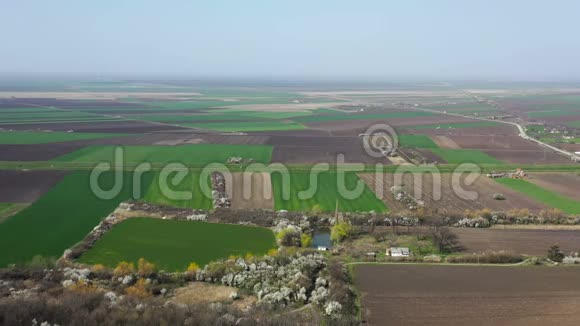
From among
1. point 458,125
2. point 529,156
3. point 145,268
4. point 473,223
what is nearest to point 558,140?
point 529,156

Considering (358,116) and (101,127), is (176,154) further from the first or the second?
(358,116)

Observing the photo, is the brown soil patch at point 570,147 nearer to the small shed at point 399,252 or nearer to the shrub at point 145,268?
the small shed at point 399,252

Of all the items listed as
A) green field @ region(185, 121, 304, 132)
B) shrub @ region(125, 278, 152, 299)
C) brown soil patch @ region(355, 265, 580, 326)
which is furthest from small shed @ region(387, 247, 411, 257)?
green field @ region(185, 121, 304, 132)

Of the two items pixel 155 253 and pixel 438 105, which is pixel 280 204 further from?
pixel 438 105

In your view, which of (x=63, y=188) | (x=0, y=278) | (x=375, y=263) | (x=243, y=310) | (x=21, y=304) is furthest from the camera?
(x=63, y=188)

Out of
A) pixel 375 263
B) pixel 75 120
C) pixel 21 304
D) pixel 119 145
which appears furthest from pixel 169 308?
pixel 75 120

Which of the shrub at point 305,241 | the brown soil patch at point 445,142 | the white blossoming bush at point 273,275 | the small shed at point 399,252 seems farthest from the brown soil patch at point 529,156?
the white blossoming bush at point 273,275

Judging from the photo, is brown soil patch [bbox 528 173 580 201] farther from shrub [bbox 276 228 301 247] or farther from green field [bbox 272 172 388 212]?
shrub [bbox 276 228 301 247]
